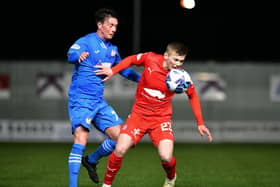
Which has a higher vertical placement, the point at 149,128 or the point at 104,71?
the point at 104,71

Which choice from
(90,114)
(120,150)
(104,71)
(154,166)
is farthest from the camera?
(154,166)

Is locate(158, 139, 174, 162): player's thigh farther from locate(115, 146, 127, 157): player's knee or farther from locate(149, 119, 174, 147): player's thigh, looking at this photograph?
locate(115, 146, 127, 157): player's knee

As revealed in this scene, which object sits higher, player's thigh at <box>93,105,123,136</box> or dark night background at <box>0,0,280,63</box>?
player's thigh at <box>93,105,123,136</box>

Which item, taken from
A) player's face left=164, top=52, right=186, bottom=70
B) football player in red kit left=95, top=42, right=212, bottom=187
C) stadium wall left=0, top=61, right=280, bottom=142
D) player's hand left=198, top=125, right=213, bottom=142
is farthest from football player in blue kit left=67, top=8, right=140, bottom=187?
stadium wall left=0, top=61, right=280, bottom=142

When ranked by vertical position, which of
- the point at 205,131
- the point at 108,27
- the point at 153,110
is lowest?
the point at 205,131

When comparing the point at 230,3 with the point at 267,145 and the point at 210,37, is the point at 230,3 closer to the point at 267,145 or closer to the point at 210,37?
the point at 210,37

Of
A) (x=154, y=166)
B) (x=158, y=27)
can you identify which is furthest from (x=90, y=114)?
(x=158, y=27)

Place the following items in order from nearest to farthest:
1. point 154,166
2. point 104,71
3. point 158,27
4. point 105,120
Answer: point 104,71 → point 105,120 → point 154,166 → point 158,27

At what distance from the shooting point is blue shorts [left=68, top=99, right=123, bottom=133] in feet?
27.6

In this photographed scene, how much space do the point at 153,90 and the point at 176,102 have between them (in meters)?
10.2

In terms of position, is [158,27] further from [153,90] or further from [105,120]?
[153,90]

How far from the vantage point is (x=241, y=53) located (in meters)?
24.2

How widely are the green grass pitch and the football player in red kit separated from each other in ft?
4.12

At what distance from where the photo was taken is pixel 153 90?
8172 millimetres
